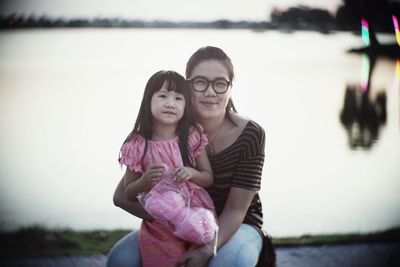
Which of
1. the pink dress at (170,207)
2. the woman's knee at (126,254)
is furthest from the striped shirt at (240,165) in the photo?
the woman's knee at (126,254)

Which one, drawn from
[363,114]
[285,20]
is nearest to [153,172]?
[363,114]

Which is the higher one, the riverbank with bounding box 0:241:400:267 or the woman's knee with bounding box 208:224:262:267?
the woman's knee with bounding box 208:224:262:267

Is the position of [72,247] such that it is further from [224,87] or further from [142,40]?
[142,40]

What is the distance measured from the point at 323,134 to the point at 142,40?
629 cm

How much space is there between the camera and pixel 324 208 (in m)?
3.96

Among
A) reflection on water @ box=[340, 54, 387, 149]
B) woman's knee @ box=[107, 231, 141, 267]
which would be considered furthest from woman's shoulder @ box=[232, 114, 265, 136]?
reflection on water @ box=[340, 54, 387, 149]

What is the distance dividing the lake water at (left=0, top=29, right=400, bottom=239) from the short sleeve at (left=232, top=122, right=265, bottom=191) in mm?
1298

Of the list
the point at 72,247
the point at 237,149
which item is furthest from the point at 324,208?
the point at 237,149

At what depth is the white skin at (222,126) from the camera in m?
1.83

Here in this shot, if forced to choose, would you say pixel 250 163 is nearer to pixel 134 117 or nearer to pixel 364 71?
pixel 134 117

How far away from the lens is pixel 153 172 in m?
1.68

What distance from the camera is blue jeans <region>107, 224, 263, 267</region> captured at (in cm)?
178

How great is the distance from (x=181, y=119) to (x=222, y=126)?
195mm

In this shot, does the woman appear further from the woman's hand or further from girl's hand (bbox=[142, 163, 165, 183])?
girl's hand (bbox=[142, 163, 165, 183])
